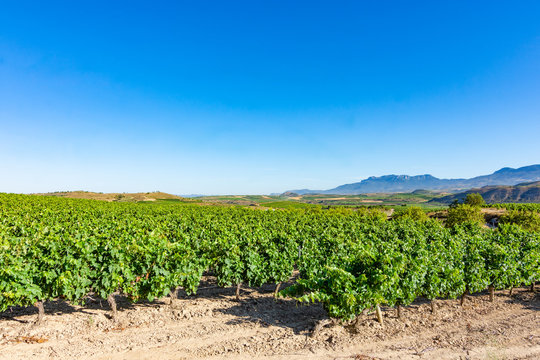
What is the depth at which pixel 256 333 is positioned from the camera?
9469 mm

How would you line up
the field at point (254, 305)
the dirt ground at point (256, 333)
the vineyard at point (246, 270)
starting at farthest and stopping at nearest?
the vineyard at point (246, 270) < the field at point (254, 305) < the dirt ground at point (256, 333)

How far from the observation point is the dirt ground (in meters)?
8.25

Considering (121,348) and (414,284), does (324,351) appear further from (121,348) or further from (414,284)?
(121,348)

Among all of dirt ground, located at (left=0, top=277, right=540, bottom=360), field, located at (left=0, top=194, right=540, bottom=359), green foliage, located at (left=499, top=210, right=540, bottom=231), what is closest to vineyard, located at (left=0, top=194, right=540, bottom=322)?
field, located at (left=0, top=194, right=540, bottom=359)

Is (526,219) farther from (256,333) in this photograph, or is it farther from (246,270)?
(256,333)

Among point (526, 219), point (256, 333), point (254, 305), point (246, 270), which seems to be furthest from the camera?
point (526, 219)

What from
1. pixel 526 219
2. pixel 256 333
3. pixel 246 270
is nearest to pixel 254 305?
pixel 246 270

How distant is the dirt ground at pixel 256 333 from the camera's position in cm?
825

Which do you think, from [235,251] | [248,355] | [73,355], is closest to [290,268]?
[235,251]

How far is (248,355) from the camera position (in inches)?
321

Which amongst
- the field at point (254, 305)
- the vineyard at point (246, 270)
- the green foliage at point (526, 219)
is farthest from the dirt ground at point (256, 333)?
the green foliage at point (526, 219)

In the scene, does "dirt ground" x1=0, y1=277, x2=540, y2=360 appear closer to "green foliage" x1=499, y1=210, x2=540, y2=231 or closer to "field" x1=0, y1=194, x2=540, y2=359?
"field" x1=0, y1=194, x2=540, y2=359

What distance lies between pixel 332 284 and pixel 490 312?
8203 mm

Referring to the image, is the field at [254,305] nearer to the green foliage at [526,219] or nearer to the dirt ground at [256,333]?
the dirt ground at [256,333]
